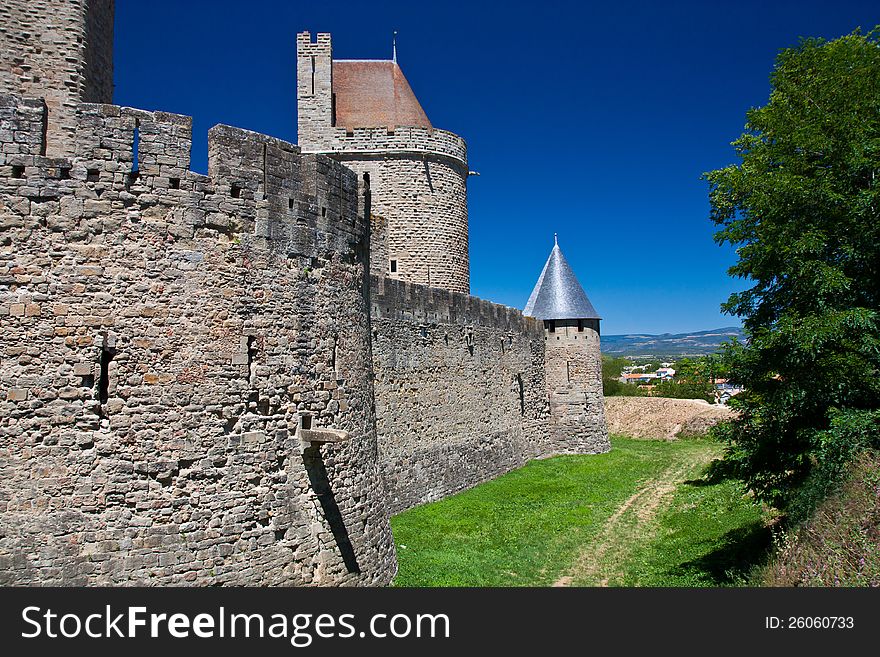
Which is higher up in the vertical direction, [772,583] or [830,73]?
[830,73]

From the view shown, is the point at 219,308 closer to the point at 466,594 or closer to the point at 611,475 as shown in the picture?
the point at 466,594

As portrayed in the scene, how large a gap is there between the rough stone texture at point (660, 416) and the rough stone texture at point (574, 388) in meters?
6.01

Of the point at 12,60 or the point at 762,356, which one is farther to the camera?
the point at 762,356

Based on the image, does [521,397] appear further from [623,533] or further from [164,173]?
[164,173]

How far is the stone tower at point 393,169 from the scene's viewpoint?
21.3 metres

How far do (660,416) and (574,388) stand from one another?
26.8ft

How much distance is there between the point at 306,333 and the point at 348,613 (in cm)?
328

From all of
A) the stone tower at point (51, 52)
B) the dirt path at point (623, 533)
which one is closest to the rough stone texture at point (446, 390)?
the dirt path at point (623, 533)

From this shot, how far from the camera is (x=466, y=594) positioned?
21.5ft

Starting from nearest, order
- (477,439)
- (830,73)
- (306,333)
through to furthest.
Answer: (306,333), (830,73), (477,439)

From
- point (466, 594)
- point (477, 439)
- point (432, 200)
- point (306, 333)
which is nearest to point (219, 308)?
point (306, 333)

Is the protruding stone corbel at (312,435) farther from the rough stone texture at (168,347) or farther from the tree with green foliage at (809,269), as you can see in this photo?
the tree with green foliage at (809,269)

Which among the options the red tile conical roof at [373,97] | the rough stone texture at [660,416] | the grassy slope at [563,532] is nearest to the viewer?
the grassy slope at [563,532]

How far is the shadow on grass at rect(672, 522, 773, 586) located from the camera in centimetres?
1005
